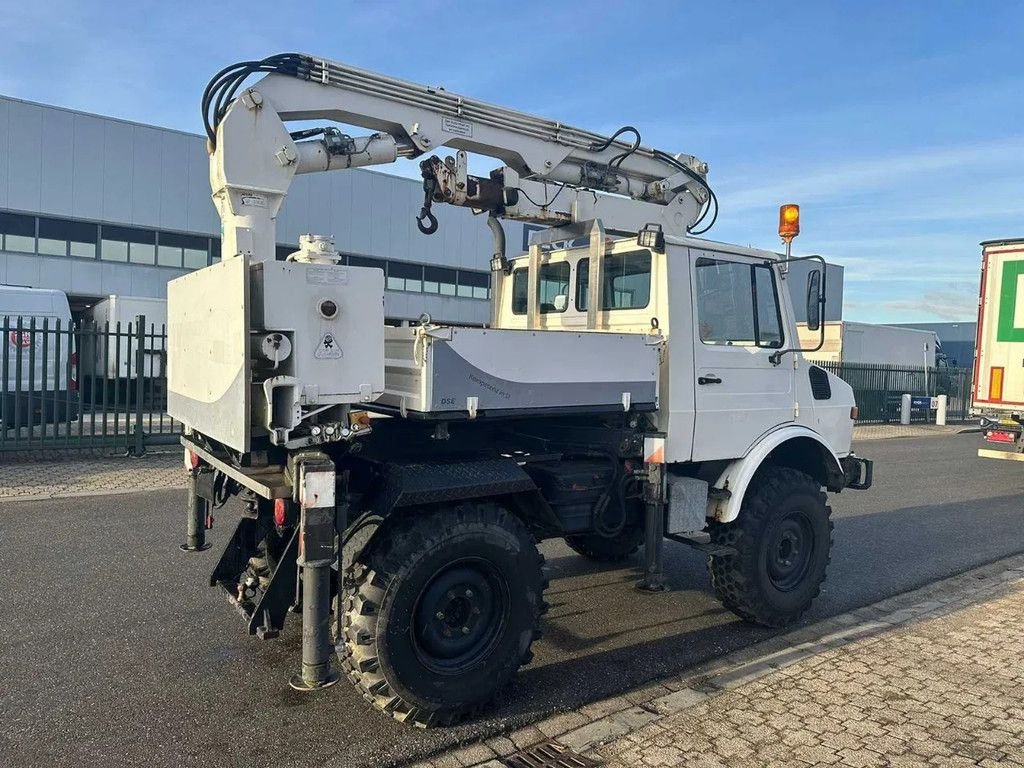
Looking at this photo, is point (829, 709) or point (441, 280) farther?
point (441, 280)

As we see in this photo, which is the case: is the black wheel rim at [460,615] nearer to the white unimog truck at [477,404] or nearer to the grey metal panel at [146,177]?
the white unimog truck at [477,404]

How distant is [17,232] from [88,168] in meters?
2.76

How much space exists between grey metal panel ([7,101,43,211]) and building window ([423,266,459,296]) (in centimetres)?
1294

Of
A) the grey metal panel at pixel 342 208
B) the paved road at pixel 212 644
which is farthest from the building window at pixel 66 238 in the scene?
the paved road at pixel 212 644

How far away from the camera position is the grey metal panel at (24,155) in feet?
69.4

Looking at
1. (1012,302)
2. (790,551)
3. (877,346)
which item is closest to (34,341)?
(790,551)

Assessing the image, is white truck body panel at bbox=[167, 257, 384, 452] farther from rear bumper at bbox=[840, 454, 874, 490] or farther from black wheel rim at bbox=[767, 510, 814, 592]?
rear bumper at bbox=[840, 454, 874, 490]

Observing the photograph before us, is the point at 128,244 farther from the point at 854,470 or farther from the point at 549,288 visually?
the point at 854,470

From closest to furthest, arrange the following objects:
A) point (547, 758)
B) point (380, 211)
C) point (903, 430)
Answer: point (547, 758) → point (903, 430) → point (380, 211)

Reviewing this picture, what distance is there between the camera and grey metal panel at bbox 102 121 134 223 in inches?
891

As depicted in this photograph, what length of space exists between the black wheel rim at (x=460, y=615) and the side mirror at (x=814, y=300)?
2759mm

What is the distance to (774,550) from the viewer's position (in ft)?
16.5

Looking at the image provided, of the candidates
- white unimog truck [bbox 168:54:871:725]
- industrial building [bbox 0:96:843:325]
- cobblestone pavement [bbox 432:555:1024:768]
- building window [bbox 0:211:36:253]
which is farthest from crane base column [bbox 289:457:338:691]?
building window [bbox 0:211:36:253]

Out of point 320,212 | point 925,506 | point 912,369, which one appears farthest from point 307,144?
point 912,369
